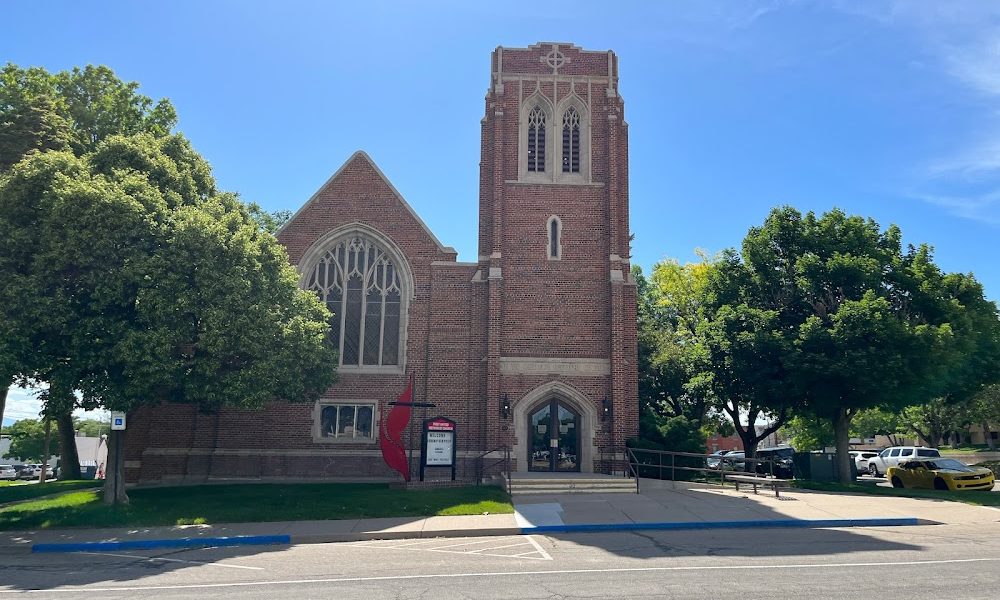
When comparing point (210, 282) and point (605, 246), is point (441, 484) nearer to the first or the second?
point (210, 282)

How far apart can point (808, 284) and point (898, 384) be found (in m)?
4.66

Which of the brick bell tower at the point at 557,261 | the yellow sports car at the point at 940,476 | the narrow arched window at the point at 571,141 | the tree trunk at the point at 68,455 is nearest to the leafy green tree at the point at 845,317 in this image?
the yellow sports car at the point at 940,476

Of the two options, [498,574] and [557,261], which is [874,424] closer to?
[557,261]

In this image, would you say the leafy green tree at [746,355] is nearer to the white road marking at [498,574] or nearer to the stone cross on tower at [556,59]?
the stone cross on tower at [556,59]

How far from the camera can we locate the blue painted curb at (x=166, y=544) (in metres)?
13.4

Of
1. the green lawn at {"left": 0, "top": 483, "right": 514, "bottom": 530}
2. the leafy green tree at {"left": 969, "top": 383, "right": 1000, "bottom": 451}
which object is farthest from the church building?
the leafy green tree at {"left": 969, "top": 383, "right": 1000, "bottom": 451}

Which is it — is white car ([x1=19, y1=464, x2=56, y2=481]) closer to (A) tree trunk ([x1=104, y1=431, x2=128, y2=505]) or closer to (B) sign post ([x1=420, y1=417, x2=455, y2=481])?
(A) tree trunk ([x1=104, y1=431, x2=128, y2=505])

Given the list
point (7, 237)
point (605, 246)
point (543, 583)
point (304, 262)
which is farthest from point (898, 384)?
point (7, 237)

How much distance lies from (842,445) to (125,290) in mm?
25181

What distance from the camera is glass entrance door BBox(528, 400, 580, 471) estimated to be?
80.3 ft

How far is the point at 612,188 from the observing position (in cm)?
2597

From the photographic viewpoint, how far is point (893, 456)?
116ft

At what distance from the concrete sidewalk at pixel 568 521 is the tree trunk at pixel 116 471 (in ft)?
8.09

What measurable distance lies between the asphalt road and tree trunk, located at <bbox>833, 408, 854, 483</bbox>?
1342cm
